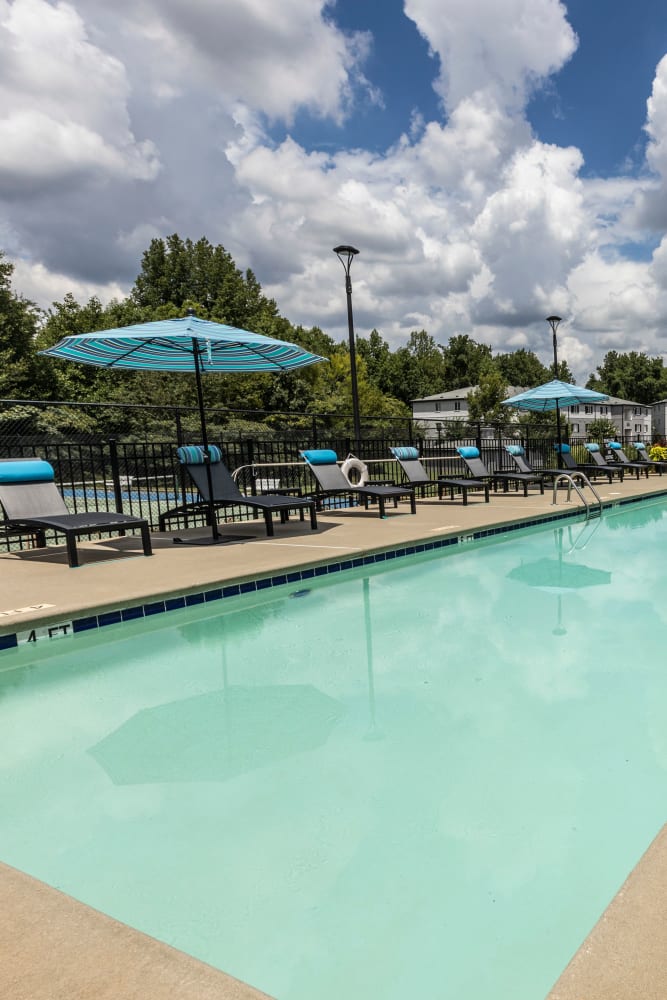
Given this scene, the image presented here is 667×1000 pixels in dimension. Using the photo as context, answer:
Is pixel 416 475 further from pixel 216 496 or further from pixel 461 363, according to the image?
pixel 461 363

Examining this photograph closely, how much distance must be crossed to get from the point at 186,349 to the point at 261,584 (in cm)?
376

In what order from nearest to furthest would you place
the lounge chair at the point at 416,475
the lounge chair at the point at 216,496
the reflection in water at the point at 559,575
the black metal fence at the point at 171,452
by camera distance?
1. the reflection in water at the point at 559,575
2. the lounge chair at the point at 216,496
3. the black metal fence at the point at 171,452
4. the lounge chair at the point at 416,475

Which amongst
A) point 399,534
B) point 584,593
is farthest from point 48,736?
point 399,534

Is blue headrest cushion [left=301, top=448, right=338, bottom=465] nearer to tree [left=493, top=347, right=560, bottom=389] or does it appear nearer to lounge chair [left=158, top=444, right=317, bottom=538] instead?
lounge chair [left=158, top=444, right=317, bottom=538]

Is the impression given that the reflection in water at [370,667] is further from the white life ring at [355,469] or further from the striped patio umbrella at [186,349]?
the white life ring at [355,469]

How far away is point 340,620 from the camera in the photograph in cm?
484

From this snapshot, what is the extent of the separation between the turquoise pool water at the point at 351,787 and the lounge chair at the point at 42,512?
73.1 inches

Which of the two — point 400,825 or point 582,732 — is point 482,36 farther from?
point 400,825

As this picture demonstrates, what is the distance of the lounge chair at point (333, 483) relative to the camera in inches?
369

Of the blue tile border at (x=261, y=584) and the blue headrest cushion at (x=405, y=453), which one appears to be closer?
the blue tile border at (x=261, y=584)

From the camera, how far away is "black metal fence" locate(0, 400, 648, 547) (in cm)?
885

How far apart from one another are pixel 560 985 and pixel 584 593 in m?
4.54

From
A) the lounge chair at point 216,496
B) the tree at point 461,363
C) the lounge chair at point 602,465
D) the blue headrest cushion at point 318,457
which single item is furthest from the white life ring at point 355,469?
the tree at point 461,363

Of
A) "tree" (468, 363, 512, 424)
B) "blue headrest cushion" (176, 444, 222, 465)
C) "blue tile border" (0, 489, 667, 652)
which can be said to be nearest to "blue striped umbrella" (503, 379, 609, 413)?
"blue tile border" (0, 489, 667, 652)
